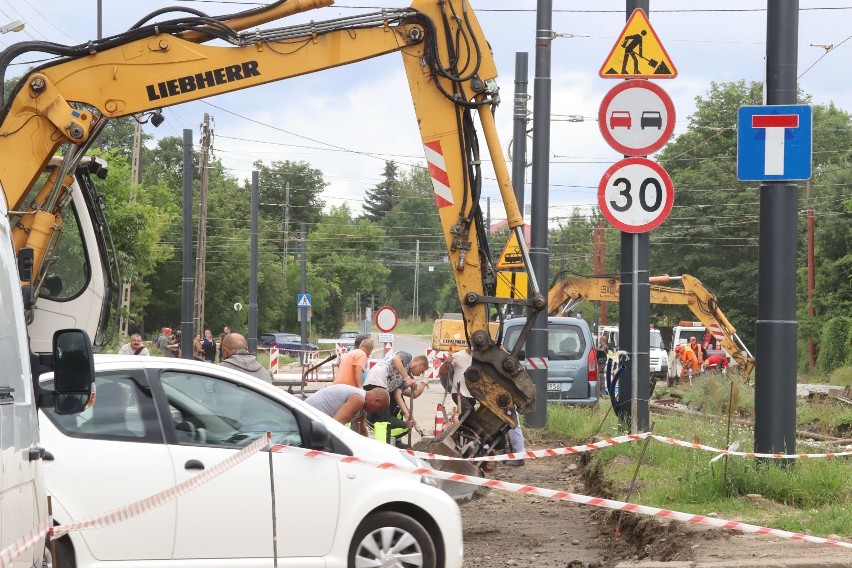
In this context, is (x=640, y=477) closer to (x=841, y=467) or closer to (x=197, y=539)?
(x=841, y=467)

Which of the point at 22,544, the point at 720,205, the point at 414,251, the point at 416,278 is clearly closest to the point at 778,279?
the point at 22,544

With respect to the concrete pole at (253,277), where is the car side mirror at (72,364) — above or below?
below

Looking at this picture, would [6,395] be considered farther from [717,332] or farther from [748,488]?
[717,332]

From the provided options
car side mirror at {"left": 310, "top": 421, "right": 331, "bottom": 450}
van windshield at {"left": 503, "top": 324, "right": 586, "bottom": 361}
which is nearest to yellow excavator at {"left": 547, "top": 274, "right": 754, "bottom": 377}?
van windshield at {"left": 503, "top": 324, "right": 586, "bottom": 361}

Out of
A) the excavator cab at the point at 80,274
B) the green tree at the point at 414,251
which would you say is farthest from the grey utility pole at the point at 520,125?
the green tree at the point at 414,251

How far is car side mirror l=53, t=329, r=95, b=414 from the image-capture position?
545 cm

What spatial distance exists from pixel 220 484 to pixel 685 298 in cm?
2941

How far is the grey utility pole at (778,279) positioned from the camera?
1073 cm

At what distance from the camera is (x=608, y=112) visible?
11.7m

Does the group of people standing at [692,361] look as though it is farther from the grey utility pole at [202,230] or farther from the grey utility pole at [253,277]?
the grey utility pole at [202,230]

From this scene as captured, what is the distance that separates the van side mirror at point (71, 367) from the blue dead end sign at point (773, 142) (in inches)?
259

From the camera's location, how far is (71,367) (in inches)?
215

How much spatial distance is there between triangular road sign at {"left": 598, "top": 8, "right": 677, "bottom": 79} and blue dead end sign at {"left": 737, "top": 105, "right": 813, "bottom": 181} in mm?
1370

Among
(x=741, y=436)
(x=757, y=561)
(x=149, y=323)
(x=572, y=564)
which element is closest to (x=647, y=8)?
(x=741, y=436)
